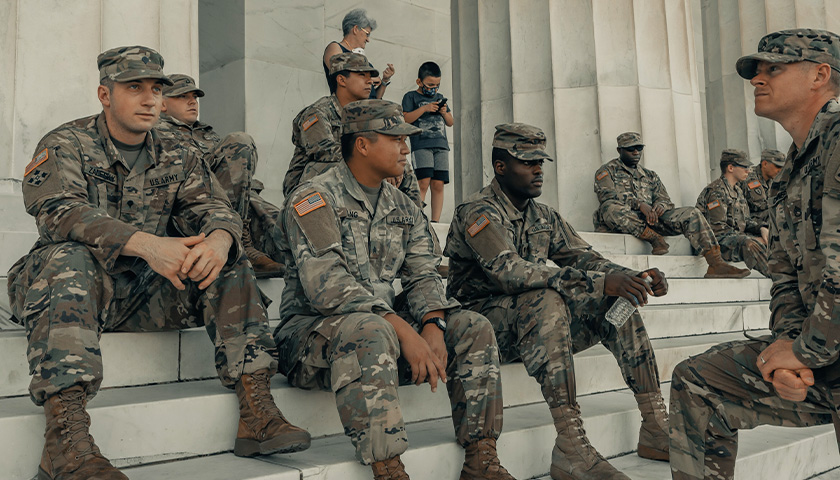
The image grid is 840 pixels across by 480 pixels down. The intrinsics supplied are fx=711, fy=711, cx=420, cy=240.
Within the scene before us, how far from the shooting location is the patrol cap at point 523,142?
12.7 feet

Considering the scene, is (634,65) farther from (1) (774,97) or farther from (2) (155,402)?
(2) (155,402)

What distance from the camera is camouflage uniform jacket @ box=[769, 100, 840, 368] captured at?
2.30 m

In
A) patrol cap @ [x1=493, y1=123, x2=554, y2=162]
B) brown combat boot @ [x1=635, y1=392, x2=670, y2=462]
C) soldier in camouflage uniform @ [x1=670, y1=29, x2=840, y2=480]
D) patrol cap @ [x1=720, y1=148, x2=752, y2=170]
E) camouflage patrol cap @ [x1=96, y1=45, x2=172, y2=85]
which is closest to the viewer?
soldier in camouflage uniform @ [x1=670, y1=29, x2=840, y2=480]

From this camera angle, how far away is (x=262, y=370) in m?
2.75

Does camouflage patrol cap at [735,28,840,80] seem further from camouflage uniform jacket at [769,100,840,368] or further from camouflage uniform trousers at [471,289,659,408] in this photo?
camouflage uniform trousers at [471,289,659,408]

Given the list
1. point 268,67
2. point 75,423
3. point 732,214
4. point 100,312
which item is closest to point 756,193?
point 732,214

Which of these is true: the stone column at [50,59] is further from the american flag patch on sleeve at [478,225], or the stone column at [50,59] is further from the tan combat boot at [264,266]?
the american flag patch on sleeve at [478,225]

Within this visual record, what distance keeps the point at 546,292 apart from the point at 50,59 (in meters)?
3.15

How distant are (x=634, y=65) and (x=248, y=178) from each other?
6.11m

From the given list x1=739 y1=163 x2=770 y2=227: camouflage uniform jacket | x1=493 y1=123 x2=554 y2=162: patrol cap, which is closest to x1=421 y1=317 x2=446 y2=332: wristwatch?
x1=493 y1=123 x2=554 y2=162: patrol cap

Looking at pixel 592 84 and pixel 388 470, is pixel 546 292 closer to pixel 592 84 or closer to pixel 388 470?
pixel 388 470

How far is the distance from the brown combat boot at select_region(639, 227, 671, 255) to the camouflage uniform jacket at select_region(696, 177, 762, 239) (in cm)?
99

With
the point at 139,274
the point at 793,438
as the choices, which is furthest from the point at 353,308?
the point at 793,438

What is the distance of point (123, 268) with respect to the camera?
276 centimetres
